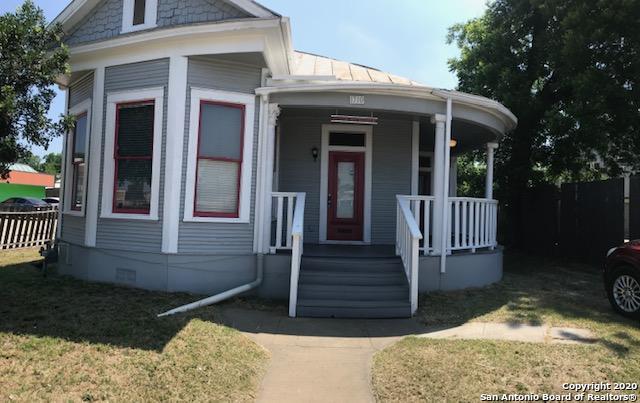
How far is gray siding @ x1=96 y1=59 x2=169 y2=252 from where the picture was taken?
7.73m

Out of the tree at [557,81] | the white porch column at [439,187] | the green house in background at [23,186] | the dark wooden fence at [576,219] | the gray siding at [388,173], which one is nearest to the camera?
the white porch column at [439,187]

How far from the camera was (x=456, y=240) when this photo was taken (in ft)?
27.6

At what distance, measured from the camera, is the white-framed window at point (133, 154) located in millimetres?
7789

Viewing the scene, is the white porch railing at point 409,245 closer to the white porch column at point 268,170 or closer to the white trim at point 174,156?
the white porch column at point 268,170

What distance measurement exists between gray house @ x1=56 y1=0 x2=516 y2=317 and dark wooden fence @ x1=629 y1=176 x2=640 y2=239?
14.6ft

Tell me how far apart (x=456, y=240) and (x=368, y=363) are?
13.2 ft

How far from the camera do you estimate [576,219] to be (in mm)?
13180

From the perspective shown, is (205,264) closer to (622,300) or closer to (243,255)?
(243,255)

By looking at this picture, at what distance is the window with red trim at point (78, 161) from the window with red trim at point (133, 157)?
1.22 metres

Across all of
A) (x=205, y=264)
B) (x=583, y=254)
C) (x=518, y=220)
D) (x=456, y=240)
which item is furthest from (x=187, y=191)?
(x=518, y=220)

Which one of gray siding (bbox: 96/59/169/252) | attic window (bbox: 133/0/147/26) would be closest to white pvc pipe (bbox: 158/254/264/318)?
gray siding (bbox: 96/59/169/252)

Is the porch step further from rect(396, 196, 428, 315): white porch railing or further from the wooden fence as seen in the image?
the wooden fence

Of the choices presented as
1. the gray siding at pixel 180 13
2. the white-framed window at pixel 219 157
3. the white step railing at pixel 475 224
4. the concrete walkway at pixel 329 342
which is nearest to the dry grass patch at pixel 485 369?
the concrete walkway at pixel 329 342

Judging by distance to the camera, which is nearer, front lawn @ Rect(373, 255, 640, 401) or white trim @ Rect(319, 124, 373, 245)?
front lawn @ Rect(373, 255, 640, 401)
